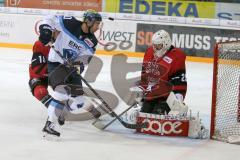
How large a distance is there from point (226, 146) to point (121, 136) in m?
0.71

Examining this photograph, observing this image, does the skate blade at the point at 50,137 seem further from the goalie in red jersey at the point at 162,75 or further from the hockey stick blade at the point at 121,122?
the goalie in red jersey at the point at 162,75

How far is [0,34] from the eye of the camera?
9305 mm

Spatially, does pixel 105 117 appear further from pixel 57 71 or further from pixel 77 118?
pixel 57 71

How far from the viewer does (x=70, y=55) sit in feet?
14.4

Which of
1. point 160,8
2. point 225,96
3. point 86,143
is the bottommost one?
point 86,143

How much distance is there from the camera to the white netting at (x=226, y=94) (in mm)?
4094

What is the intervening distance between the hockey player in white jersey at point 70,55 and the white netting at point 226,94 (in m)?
0.88

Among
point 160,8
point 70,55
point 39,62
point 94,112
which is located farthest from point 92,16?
point 160,8

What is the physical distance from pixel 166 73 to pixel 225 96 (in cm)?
46

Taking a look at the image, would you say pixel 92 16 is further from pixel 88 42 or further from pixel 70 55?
pixel 70 55

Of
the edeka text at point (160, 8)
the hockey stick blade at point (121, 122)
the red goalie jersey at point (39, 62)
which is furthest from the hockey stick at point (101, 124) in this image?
the edeka text at point (160, 8)

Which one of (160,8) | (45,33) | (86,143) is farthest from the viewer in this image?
(160,8)

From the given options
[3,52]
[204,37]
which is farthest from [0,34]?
[204,37]

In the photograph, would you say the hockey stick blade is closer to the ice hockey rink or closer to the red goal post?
the ice hockey rink
